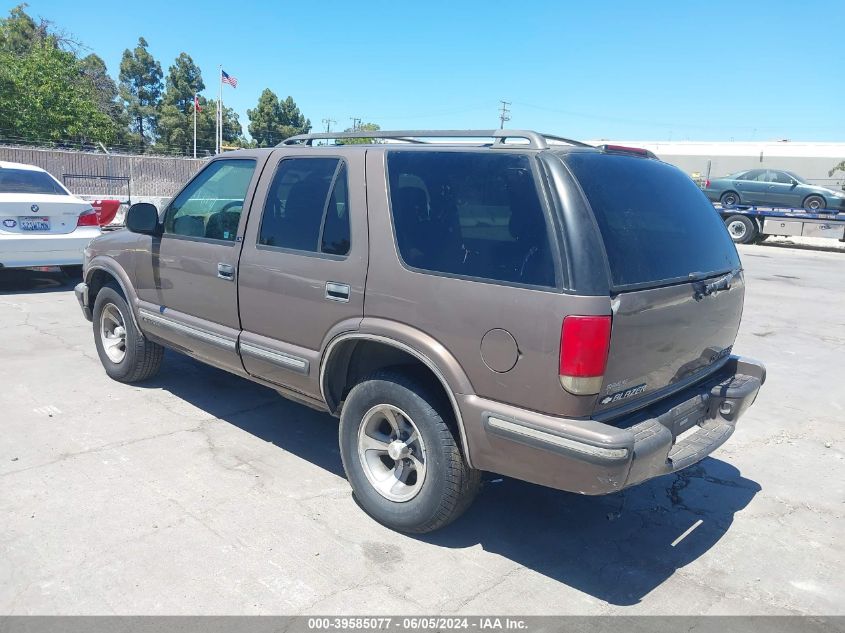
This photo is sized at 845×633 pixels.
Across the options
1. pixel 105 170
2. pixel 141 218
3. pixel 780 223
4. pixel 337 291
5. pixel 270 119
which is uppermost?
pixel 270 119

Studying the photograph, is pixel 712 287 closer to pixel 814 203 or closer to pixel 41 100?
pixel 814 203

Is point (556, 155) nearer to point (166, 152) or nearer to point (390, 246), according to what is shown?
point (390, 246)

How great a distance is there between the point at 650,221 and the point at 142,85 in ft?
295

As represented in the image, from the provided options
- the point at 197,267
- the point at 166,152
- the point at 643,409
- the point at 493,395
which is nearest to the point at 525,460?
the point at 493,395

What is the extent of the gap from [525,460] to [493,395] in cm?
32

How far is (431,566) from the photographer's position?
10.7 feet

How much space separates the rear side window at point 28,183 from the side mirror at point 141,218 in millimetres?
5300

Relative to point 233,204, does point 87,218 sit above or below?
below

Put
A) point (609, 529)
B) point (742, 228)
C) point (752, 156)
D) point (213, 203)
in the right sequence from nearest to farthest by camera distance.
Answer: point (609, 529)
point (213, 203)
point (742, 228)
point (752, 156)

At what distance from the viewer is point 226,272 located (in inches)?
170

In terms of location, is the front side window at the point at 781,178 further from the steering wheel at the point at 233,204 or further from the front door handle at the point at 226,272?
the front door handle at the point at 226,272

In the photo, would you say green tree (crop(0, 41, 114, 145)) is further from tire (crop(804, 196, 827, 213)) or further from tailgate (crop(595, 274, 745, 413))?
tailgate (crop(595, 274, 745, 413))

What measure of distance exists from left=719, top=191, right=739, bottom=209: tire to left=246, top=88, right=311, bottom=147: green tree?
56.0 m

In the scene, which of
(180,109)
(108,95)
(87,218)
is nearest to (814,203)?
(87,218)
